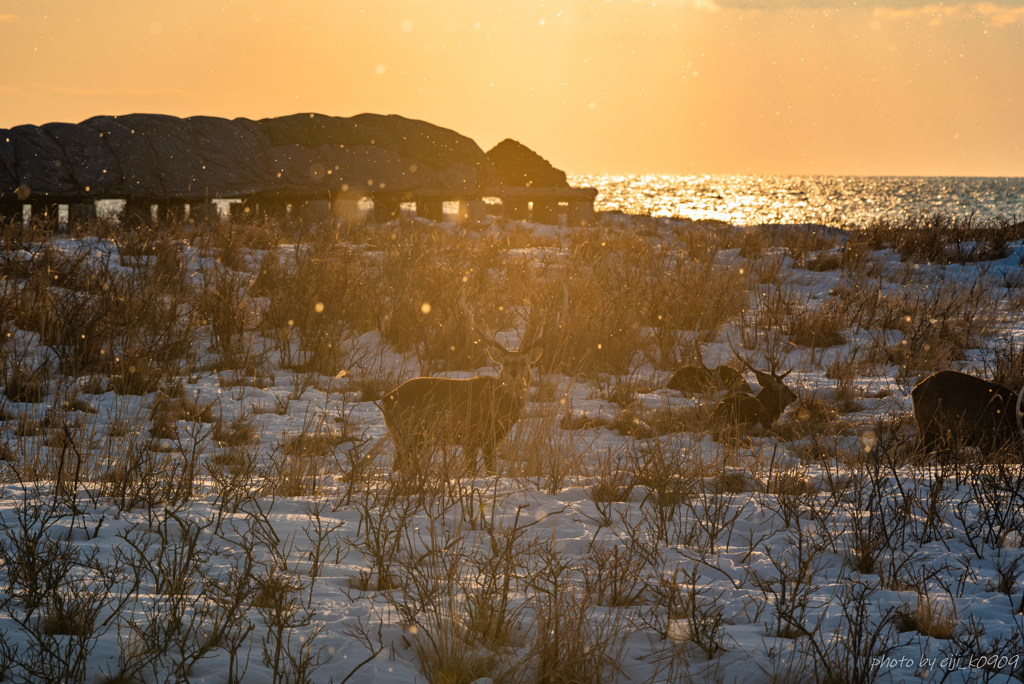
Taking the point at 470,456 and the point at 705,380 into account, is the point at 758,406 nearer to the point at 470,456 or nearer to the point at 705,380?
the point at 705,380

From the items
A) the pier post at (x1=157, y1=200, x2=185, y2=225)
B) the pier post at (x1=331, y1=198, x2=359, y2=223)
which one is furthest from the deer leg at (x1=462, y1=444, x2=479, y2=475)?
the pier post at (x1=331, y1=198, x2=359, y2=223)

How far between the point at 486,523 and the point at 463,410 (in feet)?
5.24

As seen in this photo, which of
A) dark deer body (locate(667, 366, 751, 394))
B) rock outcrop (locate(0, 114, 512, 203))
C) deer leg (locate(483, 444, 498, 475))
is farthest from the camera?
rock outcrop (locate(0, 114, 512, 203))

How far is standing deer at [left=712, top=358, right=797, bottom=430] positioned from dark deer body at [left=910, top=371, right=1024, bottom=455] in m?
1.02

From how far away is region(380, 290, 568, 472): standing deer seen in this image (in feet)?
13.1

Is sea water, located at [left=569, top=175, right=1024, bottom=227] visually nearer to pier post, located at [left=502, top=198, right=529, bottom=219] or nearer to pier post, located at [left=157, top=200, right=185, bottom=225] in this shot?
pier post, located at [left=502, top=198, right=529, bottom=219]

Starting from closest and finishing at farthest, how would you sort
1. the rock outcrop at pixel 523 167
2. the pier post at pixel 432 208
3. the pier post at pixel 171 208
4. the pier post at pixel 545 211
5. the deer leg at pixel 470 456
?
1. the deer leg at pixel 470 456
2. the pier post at pixel 171 208
3. the pier post at pixel 432 208
4. the pier post at pixel 545 211
5. the rock outcrop at pixel 523 167

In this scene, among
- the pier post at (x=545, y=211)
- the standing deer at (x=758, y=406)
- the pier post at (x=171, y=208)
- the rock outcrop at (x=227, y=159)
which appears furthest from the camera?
the pier post at (x=545, y=211)

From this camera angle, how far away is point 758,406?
516 centimetres

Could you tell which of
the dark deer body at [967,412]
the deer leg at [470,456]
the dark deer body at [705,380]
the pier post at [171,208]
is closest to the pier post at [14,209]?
the pier post at [171,208]

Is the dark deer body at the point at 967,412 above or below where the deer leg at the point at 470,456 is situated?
above

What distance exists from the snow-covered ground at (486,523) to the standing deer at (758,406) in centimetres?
12

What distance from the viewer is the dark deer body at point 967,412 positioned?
4.19 meters

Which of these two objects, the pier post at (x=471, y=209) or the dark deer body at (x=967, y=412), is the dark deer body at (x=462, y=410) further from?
the pier post at (x=471, y=209)
